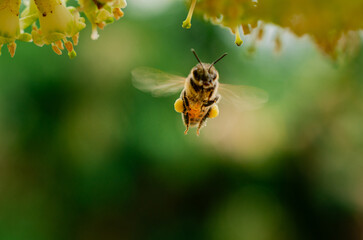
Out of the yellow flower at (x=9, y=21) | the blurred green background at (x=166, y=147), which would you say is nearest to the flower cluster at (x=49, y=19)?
the yellow flower at (x=9, y=21)

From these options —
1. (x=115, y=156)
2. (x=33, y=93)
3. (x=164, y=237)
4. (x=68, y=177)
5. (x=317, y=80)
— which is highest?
(x=317, y=80)

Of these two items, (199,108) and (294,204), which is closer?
(199,108)

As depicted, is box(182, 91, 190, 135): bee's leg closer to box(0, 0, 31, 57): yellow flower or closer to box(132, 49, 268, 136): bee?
box(132, 49, 268, 136): bee

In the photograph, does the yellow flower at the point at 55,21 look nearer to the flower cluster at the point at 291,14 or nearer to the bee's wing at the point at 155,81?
the flower cluster at the point at 291,14

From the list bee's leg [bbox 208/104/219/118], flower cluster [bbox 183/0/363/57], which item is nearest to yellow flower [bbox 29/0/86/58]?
flower cluster [bbox 183/0/363/57]

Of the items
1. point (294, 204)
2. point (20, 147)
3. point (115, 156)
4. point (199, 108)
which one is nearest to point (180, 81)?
point (199, 108)

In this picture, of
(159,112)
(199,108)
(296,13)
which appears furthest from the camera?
(159,112)

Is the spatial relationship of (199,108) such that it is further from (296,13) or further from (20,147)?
(20,147)
